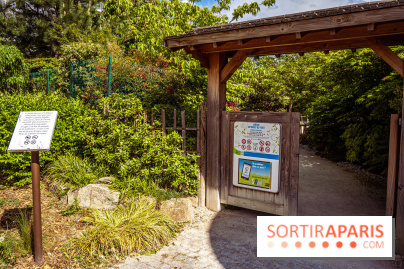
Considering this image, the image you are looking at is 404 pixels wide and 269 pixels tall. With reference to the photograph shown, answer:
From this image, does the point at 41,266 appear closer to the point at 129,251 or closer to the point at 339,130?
the point at 129,251

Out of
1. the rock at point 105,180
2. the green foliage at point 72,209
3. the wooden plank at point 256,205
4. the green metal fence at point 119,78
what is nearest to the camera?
the green foliage at point 72,209

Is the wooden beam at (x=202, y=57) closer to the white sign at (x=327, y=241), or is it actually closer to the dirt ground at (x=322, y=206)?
the dirt ground at (x=322, y=206)

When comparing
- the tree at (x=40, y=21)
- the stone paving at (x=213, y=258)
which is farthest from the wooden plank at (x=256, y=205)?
the tree at (x=40, y=21)

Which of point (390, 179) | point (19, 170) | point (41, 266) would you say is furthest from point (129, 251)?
point (390, 179)

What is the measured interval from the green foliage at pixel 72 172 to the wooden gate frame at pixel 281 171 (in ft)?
7.56

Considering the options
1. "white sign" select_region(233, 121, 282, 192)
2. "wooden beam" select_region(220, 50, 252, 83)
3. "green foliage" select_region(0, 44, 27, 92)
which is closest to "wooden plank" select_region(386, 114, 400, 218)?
"white sign" select_region(233, 121, 282, 192)

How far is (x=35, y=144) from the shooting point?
3.36m

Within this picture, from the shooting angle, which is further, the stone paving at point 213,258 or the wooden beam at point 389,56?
the wooden beam at point 389,56

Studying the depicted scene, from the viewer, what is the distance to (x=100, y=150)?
5484 millimetres

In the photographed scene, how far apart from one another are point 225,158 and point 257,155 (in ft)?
2.02

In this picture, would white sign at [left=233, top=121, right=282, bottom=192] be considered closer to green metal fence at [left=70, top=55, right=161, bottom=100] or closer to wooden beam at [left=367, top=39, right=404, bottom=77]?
wooden beam at [left=367, top=39, right=404, bottom=77]

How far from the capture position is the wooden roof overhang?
12.0 ft

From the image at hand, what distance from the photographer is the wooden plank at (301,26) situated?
356cm

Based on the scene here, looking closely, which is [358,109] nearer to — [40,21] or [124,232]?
[124,232]
